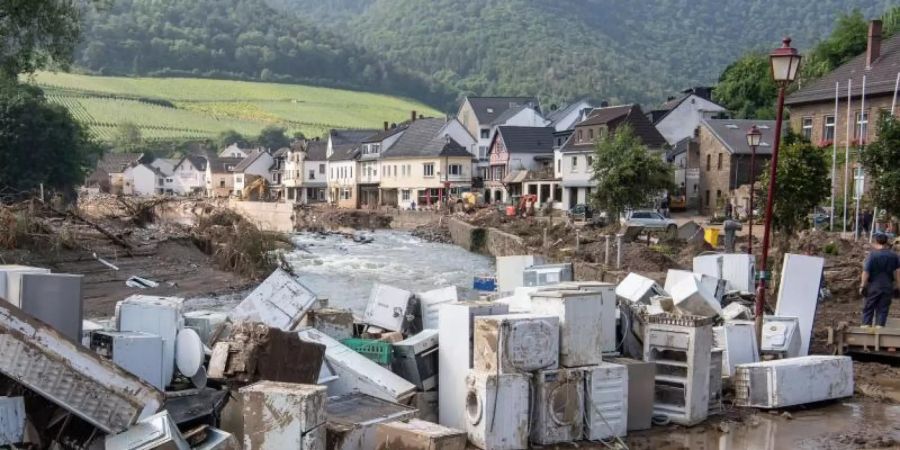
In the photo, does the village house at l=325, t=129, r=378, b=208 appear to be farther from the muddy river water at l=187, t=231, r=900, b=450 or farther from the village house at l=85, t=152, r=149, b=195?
the village house at l=85, t=152, r=149, b=195

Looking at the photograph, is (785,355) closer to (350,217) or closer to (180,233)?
(180,233)

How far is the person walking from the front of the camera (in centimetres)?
1257

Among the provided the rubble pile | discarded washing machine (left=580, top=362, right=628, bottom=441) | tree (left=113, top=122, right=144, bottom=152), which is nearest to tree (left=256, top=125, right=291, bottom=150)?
tree (left=113, top=122, right=144, bottom=152)

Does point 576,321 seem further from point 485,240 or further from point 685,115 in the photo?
point 685,115

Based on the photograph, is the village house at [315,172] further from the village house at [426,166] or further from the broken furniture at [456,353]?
the broken furniture at [456,353]

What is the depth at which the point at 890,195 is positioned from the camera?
21.5 metres

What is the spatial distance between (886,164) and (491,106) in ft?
189

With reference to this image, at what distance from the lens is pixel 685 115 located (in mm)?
62469

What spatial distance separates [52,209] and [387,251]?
1942cm

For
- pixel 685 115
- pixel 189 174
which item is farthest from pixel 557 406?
pixel 189 174

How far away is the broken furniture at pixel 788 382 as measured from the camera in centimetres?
968

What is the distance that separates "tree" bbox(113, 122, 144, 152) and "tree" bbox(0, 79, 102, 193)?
5901cm

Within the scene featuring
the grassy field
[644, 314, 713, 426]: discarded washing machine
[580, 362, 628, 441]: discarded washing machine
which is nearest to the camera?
[580, 362, 628, 441]: discarded washing machine

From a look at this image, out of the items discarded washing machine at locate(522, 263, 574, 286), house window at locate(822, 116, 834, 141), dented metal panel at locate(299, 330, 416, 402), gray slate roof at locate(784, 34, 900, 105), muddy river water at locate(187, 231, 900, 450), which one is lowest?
muddy river water at locate(187, 231, 900, 450)
